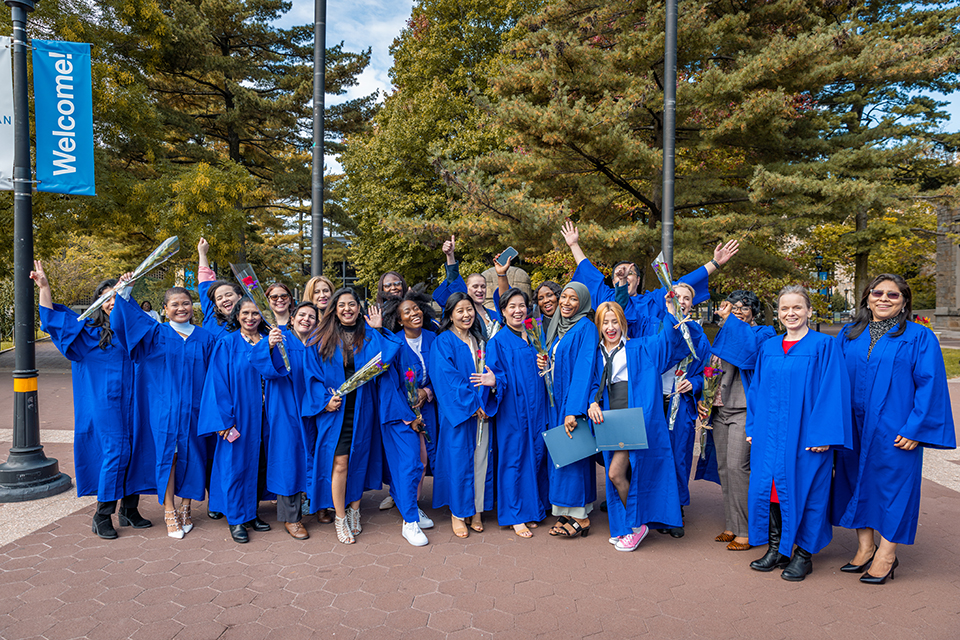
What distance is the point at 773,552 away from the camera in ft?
12.8

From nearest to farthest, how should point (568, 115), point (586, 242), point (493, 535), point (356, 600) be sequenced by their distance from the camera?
point (356, 600) < point (493, 535) < point (568, 115) < point (586, 242)

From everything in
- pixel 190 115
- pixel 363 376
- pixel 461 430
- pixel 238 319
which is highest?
pixel 190 115

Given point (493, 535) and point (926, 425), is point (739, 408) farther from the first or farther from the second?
point (493, 535)

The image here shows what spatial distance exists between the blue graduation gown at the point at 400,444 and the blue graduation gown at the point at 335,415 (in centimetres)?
12

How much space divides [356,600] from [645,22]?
1117cm

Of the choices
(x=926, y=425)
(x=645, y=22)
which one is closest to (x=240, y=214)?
(x=645, y=22)

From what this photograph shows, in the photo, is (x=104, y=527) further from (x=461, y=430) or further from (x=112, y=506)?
(x=461, y=430)

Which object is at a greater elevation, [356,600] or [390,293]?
[390,293]

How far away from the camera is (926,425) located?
351 cm

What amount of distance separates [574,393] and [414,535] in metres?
1.55

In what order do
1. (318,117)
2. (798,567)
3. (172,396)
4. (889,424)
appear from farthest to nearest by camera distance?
(318,117) < (172,396) < (798,567) < (889,424)

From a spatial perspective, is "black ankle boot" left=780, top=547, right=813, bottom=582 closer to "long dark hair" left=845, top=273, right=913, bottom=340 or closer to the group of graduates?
the group of graduates

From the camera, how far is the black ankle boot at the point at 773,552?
152 inches

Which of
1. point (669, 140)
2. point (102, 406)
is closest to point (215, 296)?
point (102, 406)
